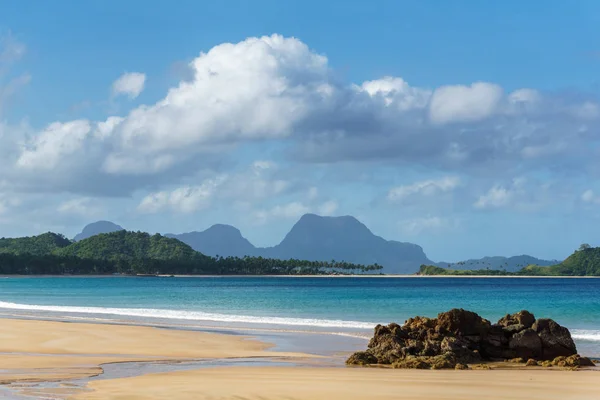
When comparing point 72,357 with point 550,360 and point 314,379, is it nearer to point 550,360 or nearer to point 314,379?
point 314,379

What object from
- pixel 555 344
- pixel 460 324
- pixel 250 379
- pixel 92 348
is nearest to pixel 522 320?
pixel 555 344

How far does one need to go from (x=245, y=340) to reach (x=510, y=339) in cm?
1036

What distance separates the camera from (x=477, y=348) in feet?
→ 82.4

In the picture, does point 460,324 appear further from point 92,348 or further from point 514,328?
point 92,348

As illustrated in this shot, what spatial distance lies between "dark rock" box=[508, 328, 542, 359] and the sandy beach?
2.71 meters

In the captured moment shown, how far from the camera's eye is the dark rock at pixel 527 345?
24672 mm

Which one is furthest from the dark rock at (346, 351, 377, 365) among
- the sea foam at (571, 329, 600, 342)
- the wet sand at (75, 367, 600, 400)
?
the sea foam at (571, 329, 600, 342)

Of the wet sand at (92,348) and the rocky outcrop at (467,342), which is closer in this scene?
the wet sand at (92,348)

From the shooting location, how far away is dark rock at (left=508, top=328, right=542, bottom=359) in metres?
24.7

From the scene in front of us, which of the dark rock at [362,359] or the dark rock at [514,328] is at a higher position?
the dark rock at [514,328]

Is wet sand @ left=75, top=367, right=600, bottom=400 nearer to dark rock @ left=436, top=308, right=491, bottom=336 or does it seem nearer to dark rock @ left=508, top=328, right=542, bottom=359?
dark rock @ left=508, top=328, right=542, bottom=359

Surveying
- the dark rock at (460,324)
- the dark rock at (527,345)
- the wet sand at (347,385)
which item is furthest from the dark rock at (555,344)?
the wet sand at (347,385)

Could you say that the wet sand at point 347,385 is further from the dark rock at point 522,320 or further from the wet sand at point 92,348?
the dark rock at point 522,320

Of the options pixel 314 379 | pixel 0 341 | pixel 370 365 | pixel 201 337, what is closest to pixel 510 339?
pixel 370 365
